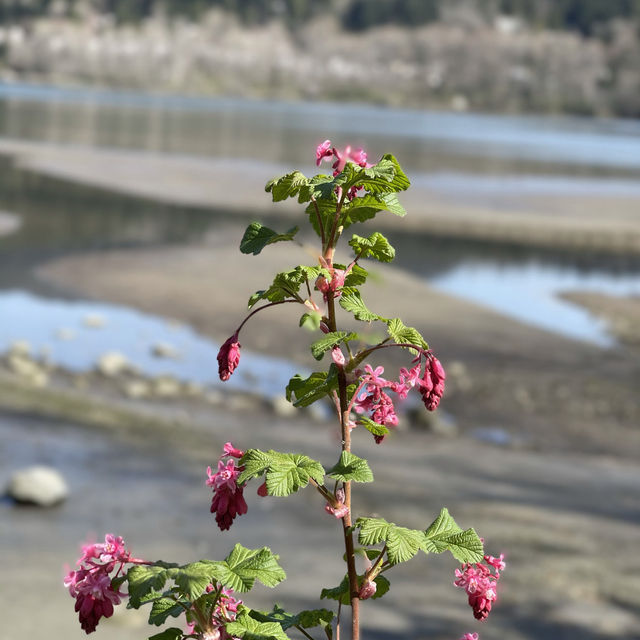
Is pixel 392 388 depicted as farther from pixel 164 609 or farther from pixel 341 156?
pixel 164 609

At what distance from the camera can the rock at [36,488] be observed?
10562mm

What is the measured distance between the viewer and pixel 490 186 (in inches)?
2037

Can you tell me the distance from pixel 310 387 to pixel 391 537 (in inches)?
13.6

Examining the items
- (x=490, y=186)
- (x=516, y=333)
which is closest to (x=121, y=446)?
(x=516, y=333)

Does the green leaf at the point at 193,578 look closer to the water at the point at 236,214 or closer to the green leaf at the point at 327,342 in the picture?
the green leaf at the point at 327,342

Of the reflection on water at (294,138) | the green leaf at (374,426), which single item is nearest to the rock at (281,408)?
the green leaf at (374,426)

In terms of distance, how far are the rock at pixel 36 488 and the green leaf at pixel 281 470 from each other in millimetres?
8963

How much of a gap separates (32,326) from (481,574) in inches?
702

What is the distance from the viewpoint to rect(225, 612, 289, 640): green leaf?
2.00 meters

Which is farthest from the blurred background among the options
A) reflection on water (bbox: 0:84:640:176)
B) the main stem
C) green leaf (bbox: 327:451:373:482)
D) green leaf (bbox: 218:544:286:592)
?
reflection on water (bbox: 0:84:640:176)

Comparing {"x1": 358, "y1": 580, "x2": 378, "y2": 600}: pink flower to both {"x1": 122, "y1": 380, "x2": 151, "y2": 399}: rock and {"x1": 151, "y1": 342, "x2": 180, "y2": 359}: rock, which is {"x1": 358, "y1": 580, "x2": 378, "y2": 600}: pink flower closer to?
{"x1": 122, "y1": 380, "x2": 151, "y2": 399}: rock

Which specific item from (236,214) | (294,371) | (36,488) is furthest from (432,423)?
(236,214)

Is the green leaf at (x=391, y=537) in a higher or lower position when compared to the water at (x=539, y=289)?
higher

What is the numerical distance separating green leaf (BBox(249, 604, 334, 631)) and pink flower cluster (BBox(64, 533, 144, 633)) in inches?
11.9
